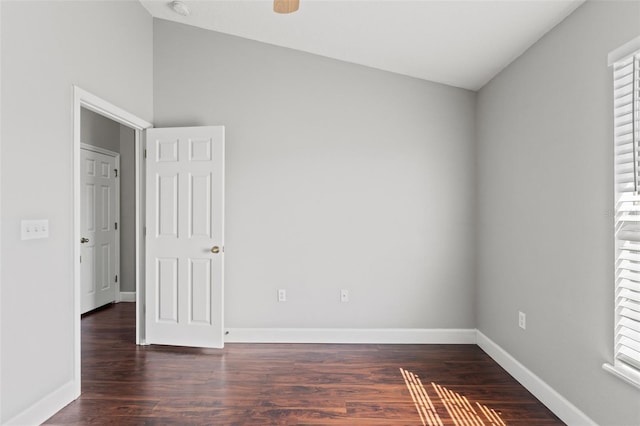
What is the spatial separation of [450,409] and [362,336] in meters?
1.25

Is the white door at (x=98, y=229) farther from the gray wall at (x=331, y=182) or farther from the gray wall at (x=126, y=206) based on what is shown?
the gray wall at (x=331, y=182)

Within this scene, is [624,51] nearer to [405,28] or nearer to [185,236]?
[405,28]

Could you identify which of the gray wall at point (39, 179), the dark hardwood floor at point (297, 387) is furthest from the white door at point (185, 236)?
the gray wall at point (39, 179)

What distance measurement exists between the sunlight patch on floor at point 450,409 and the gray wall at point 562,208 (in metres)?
0.49

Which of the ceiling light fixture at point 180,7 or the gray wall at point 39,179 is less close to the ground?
the ceiling light fixture at point 180,7

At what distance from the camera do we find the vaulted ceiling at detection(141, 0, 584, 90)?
2350 mm

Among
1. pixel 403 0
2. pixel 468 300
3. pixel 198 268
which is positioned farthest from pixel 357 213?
pixel 403 0

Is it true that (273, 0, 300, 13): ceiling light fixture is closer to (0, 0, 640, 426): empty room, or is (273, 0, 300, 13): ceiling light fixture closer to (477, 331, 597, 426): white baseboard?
(0, 0, 640, 426): empty room

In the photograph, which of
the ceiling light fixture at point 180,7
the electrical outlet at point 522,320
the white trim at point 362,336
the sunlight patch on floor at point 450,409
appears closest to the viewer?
the sunlight patch on floor at point 450,409

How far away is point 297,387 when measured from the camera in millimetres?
2619

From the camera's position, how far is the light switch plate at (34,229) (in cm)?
208

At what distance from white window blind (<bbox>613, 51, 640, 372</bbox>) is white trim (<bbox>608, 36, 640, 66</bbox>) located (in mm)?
23

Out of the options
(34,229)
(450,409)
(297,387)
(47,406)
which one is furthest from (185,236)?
(450,409)

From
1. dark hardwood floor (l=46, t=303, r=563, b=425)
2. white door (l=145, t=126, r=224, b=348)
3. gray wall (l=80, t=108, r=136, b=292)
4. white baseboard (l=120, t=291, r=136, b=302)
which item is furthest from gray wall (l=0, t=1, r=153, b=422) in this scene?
white baseboard (l=120, t=291, r=136, b=302)
